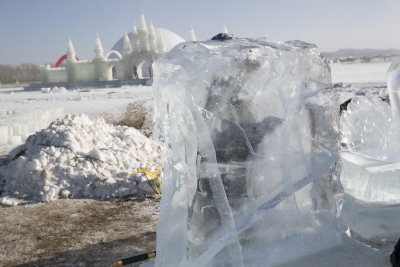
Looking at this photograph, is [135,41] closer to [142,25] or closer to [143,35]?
[143,35]

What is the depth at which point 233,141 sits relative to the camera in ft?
6.14

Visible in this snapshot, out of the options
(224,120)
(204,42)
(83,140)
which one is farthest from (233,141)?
(83,140)

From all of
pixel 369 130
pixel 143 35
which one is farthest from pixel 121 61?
pixel 369 130

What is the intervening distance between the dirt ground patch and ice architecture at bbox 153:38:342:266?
5.35 feet

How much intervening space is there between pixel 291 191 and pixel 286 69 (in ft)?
2.15

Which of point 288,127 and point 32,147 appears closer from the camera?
point 288,127

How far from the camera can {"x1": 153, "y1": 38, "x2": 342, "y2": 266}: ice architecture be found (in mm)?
1781

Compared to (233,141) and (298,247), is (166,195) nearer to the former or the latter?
(233,141)

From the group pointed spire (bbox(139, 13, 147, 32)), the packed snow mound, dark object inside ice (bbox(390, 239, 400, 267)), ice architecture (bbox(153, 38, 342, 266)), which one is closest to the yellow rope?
the packed snow mound

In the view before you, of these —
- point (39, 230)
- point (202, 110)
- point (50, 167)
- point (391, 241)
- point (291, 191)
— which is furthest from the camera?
point (50, 167)

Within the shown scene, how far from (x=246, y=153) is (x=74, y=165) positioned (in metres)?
4.24

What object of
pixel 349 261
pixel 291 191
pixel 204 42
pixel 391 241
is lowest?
pixel 391 241

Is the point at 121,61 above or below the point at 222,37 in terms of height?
above

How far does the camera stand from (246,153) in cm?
189
